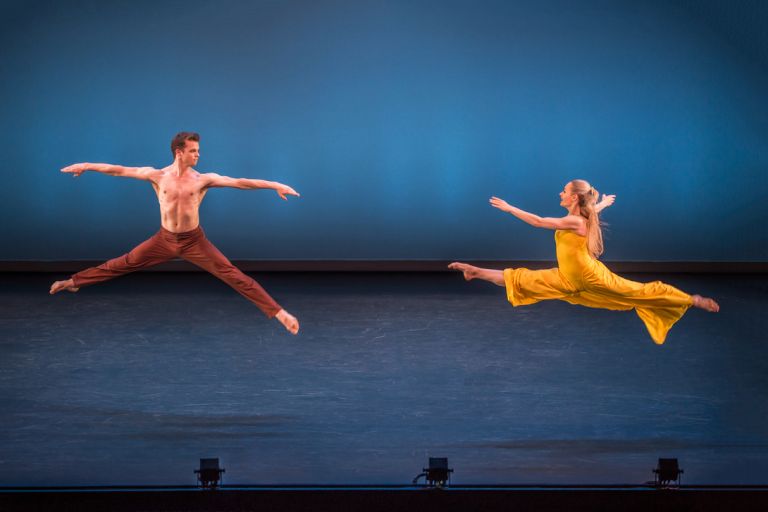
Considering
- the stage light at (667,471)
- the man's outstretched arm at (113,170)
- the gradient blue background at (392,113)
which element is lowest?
the stage light at (667,471)

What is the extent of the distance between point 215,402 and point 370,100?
4.83 meters

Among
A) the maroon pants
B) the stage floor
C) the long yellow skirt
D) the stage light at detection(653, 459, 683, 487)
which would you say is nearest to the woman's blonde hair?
the long yellow skirt

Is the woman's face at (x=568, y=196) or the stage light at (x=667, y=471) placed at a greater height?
the woman's face at (x=568, y=196)

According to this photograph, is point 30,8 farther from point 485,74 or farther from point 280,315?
point 280,315

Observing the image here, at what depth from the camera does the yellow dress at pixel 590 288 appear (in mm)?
5898

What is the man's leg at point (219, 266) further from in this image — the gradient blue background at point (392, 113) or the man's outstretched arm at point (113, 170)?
the gradient blue background at point (392, 113)

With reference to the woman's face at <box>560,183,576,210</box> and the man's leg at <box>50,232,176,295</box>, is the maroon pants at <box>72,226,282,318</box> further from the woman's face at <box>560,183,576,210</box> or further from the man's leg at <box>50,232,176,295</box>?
the woman's face at <box>560,183,576,210</box>

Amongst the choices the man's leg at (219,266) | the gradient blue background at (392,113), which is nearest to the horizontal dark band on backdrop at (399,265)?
the gradient blue background at (392,113)

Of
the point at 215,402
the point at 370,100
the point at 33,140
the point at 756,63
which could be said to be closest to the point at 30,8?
the point at 33,140

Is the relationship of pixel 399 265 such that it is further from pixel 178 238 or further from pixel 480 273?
pixel 178 238

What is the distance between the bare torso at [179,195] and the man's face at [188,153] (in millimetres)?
76

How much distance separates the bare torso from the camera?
595 centimetres

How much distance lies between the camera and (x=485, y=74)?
10680 millimetres

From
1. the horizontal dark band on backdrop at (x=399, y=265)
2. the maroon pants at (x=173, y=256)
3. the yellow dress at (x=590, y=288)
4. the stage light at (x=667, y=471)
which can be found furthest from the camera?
the horizontal dark band on backdrop at (x=399, y=265)
